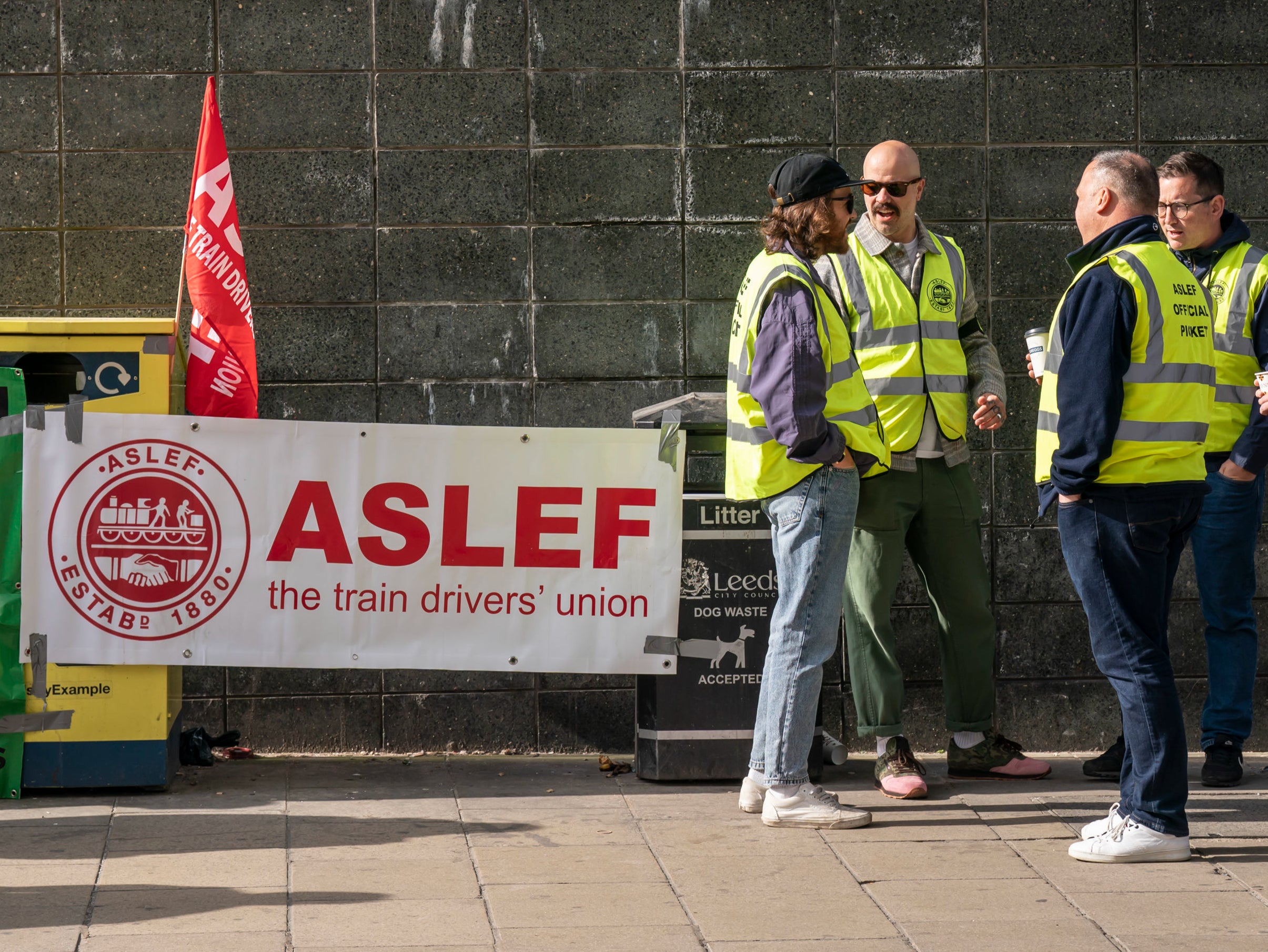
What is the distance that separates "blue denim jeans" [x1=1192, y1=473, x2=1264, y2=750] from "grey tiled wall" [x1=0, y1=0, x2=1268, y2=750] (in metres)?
0.64

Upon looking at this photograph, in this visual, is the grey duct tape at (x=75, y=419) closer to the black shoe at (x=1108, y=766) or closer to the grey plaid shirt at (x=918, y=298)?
the grey plaid shirt at (x=918, y=298)

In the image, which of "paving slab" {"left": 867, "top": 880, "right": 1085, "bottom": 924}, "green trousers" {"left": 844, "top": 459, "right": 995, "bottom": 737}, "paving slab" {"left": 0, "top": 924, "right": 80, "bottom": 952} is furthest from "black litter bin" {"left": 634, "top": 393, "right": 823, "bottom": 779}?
"paving slab" {"left": 0, "top": 924, "right": 80, "bottom": 952}

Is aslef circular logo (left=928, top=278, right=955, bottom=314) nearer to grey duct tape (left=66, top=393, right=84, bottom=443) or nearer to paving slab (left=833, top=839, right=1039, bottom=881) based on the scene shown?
paving slab (left=833, top=839, right=1039, bottom=881)

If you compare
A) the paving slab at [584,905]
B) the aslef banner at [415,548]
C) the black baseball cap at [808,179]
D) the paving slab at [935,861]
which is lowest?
the paving slab at [584,905]

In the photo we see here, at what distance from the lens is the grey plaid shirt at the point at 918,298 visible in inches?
201

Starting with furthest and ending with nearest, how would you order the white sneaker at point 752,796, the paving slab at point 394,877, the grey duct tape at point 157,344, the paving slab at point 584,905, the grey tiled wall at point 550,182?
the grey tiled wall at point 550,182, the grey duct tape at point 157,344, the white sneaker at point 752,796, the paving slab at point 394,877, the paving slab at point 584,905

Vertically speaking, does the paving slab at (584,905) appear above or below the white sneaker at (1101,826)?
below

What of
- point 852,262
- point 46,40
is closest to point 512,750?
point 852,262

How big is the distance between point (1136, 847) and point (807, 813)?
994mm

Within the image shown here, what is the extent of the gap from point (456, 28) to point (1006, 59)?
2209 mm

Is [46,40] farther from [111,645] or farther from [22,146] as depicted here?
[111,645]

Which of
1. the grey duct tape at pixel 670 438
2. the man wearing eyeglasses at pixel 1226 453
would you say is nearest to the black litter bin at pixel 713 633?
the grey duct tape at pixel 670 438

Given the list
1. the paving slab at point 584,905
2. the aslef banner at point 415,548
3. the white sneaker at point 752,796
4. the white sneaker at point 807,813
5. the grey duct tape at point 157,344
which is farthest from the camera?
the aslef banner at point 415,548

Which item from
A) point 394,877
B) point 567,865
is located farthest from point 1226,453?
point 394,877
